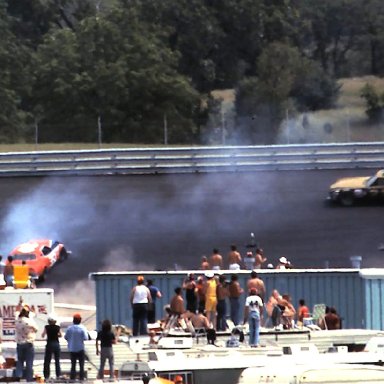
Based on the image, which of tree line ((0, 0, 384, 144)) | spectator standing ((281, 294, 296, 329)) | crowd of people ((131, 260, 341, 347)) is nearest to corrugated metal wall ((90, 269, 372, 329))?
crowd of people ((131, 260, 341, 347))

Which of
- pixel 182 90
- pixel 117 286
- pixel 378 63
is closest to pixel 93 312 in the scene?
pixel 117 286

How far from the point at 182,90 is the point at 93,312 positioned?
36160 millimetres

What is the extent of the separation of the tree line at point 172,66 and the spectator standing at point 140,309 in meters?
29.9

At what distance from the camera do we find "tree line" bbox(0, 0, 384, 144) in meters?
70.6

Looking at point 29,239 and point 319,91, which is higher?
point 319,91

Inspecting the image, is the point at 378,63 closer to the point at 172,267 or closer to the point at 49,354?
the point at 172,267

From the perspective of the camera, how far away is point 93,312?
37.2 meters

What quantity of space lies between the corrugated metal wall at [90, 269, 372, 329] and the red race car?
7.47 meters

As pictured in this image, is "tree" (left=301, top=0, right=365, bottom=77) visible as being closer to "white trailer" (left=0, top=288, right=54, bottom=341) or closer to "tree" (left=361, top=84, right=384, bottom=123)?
"tree" (left=361, top=84, right=384, bottom=123)

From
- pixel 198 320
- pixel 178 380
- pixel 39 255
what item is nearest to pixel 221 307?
pixel 198 320

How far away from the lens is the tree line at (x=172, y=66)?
232ft

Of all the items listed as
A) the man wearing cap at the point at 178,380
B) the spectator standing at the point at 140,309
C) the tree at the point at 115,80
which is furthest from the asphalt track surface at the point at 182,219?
the tree at the point at 115,80

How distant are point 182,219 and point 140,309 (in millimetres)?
17083

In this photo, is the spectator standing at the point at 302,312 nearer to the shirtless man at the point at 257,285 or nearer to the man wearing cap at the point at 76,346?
the shirtless man at the point at 257,285
